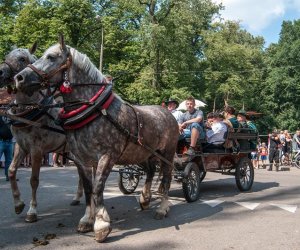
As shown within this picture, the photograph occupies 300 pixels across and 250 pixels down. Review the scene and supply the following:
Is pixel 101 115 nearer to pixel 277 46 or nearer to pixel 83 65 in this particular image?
pixel 83 65

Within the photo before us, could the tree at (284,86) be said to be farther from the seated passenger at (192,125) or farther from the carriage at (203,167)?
the seated passenger at (192,125)

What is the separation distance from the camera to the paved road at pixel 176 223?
529cm

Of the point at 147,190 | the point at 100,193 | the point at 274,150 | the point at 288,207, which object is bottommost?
the point at 288,207

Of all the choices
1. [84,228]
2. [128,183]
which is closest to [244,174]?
[128,183]

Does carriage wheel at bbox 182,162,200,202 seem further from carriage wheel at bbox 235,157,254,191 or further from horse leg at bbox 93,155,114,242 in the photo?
horse leg at bbox 93,155,114,242

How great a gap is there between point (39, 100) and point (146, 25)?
25.9 metres

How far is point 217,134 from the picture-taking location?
9430 millimetres

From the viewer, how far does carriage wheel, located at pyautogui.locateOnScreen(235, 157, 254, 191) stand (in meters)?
9.66

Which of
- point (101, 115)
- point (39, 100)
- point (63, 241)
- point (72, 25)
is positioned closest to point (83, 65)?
point (101, 115)

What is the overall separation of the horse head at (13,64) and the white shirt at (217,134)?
4.30 meters

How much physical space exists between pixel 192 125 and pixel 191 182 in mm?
1154

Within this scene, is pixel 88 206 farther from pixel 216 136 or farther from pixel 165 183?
pixel 216 136

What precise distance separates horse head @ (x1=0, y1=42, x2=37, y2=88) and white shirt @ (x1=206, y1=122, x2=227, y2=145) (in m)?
4.30

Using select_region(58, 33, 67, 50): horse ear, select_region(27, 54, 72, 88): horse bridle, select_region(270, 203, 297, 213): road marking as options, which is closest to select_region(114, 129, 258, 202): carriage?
select_region(270, 203, 297, 213): road marking
